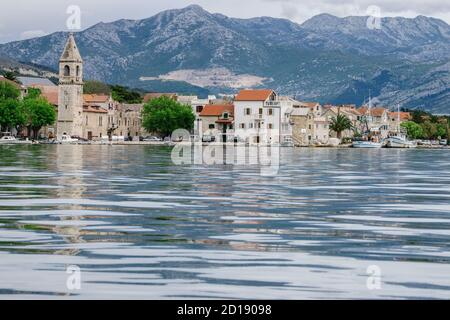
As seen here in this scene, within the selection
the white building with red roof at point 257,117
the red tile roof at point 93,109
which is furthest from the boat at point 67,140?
the white building with red roof at point 257,117

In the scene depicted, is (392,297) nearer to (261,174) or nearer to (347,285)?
(347,285)

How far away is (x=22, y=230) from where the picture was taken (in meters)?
24.7

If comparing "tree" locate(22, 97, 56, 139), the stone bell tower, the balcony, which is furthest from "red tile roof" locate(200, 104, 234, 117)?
"tree" locate(22, 97, 56, 139)

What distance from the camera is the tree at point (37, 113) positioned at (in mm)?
172375

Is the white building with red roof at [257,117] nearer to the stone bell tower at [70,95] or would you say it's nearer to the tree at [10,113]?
the stone bell tower at [70,95]

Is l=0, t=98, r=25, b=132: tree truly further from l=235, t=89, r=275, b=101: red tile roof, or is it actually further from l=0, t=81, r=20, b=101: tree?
l=235, t=89, r=275, b=101: red tile roof

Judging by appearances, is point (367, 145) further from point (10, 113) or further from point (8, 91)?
point (8, 91)

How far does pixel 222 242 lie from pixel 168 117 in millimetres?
169258

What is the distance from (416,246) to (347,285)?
5.44m

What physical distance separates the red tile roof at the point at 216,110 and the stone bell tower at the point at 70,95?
76.4 feet

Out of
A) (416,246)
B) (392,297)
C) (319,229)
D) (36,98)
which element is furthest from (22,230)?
(36,98)

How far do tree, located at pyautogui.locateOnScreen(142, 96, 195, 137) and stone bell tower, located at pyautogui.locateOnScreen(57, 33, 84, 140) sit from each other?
14.7 m
